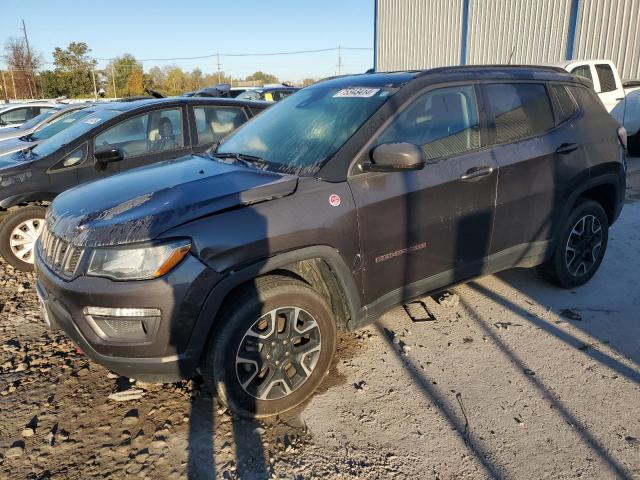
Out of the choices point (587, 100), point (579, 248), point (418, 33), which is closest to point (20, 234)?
point (579, 248)

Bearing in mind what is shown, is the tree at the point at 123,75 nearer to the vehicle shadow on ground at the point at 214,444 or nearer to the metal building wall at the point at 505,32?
the metal building wall at the point at 505,32

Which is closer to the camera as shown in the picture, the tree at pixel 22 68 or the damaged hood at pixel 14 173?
the damaged hood at pixel 14 173

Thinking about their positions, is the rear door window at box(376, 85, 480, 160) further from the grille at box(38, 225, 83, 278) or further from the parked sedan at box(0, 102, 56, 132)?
the parked sedan at box(0, 102, 56, 132)

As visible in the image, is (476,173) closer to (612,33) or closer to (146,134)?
(146,134)

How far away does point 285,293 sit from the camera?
2.54m

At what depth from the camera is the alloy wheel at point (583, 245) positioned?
13.1ft

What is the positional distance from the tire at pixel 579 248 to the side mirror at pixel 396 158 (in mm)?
1803

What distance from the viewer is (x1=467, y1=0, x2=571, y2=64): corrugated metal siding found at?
1593 centimetres

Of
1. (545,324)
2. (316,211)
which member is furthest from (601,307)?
(316,211)

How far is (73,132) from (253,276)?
3.99 m

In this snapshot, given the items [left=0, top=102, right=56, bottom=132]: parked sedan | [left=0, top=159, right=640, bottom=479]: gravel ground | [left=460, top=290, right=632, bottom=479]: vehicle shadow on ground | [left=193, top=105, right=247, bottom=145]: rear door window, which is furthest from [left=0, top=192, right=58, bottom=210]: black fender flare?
[left=0, top=102, right=56, bottom=132]: parked sedan

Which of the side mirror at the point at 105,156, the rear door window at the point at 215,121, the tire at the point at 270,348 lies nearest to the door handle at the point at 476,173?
the tire at the point at 270,348

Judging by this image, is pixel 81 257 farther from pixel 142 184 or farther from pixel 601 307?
pixel 601 307

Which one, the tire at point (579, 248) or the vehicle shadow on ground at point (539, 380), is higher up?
the tire at point (579, 248)
